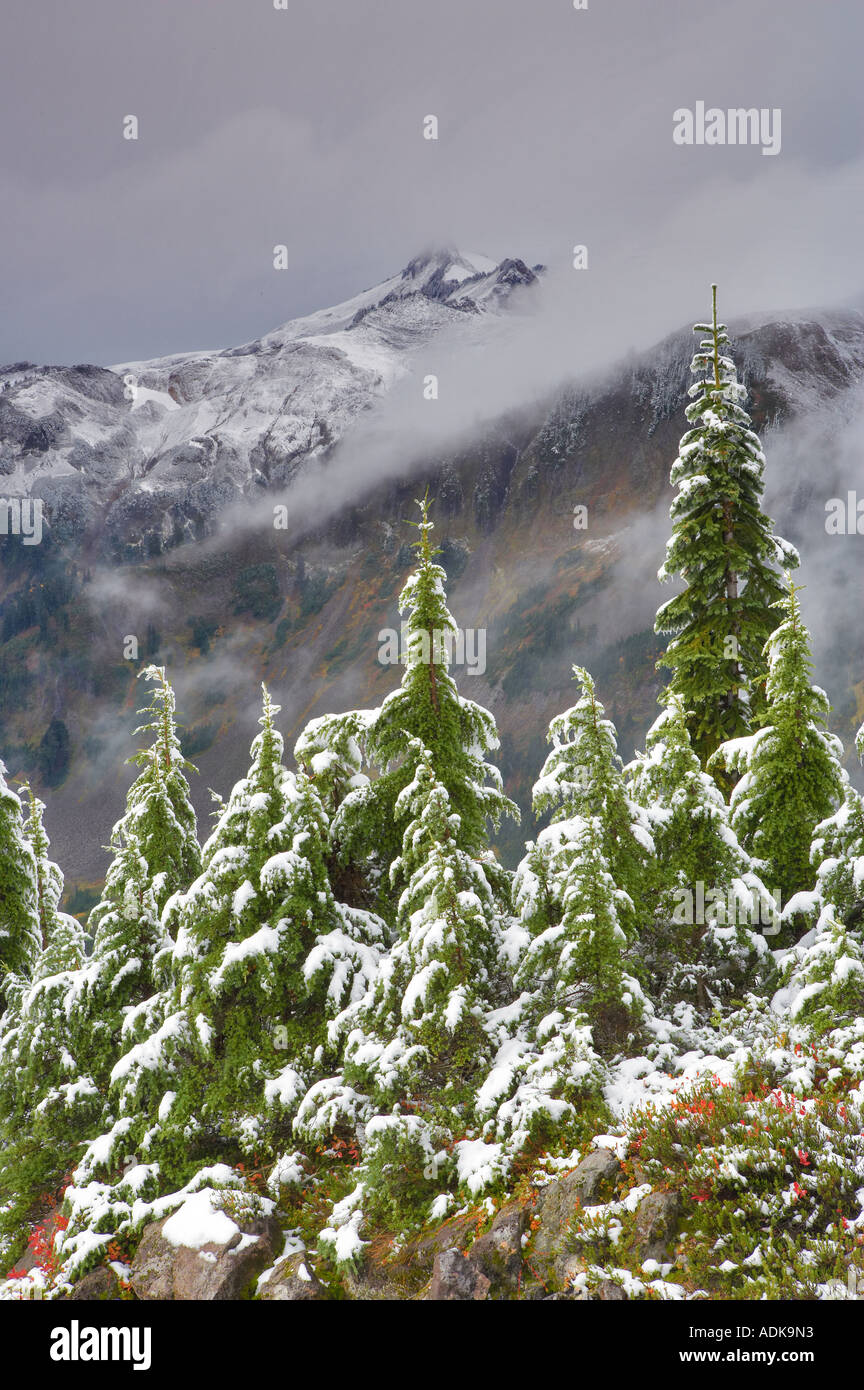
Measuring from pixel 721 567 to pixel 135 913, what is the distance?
13135 millimetres

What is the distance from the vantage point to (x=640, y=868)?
9930 mm

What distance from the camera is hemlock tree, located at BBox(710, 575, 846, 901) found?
11.2 m

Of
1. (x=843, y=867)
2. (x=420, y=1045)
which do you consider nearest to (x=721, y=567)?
(x=843, y=867)

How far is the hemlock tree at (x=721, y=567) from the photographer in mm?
15281

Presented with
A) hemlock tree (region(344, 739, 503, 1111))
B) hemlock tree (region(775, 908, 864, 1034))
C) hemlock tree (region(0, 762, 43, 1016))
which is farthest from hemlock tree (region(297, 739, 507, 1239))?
hemlock tree (region(0, 762, 43, 1016))

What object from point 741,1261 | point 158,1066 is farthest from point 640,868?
point 158,1066

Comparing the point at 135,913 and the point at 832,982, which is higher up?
the point at 135,913

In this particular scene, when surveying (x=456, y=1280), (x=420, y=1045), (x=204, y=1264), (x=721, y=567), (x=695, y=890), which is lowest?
(x=204, y=1264)

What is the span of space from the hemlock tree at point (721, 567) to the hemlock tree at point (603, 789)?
6.15 m

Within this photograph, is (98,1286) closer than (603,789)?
Yes

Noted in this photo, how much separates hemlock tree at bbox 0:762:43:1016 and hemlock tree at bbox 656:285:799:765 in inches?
571

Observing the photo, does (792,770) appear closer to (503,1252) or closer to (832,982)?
(832,982)

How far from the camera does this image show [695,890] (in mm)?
10328
